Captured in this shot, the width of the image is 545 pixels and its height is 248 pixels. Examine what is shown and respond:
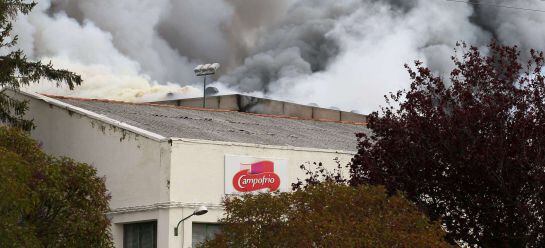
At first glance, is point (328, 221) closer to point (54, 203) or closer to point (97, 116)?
point (54, 203)

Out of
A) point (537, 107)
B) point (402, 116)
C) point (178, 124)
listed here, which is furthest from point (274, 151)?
point (537, 107)

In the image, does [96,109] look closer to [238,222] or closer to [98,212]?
[98,212]

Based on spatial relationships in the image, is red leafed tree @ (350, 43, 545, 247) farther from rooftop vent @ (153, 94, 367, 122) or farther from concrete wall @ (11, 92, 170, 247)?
rooftop vent @ (153, 94, 367, 122)

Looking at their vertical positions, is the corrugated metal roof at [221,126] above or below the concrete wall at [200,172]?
above

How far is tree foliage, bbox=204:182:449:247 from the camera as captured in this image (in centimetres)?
3048

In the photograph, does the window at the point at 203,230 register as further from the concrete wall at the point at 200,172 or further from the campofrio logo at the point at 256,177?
the campofrio logo at the point at 256,177

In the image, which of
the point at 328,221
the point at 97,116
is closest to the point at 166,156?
the point at 97,116

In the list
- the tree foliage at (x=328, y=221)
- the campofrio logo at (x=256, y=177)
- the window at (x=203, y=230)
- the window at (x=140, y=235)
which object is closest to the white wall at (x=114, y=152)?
the window at (x=140, y=235)

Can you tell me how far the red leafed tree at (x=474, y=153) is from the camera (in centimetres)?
3366

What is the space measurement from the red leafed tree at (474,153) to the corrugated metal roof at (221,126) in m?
13.1

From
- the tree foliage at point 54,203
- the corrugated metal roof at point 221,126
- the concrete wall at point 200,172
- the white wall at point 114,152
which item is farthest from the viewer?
the corrugated metal roof at point 221,126

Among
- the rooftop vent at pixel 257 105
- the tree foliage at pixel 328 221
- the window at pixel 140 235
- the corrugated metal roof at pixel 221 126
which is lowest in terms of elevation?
the window at pixel 140 235

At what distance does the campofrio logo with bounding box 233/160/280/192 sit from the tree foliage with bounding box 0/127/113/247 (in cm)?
1042

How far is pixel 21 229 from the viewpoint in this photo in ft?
106
